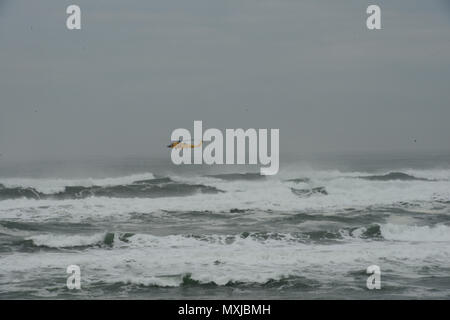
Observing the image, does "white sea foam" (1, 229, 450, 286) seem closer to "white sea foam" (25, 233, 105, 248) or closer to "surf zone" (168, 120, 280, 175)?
"white sea foam" (25, 233, 105, 248)

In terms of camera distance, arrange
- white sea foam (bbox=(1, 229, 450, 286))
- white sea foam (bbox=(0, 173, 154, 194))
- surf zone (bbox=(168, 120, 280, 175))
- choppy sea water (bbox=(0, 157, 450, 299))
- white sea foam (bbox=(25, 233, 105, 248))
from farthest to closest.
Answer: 1. white sea foam (bbox=(0, 173, 154, 194))
2. surf zone (bbox=(168, 120, 280, 175))
3. white sea foam (bbox=(25, 233, 105, 248))
4. white sea foam (bbox=(1, 229, 450, 286))
5. choppy sea water (bbox=(0, 157, 450, 299))

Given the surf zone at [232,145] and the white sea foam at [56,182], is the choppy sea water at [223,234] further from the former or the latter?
the surf zone at [232,145]

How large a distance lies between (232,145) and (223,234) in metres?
4.44

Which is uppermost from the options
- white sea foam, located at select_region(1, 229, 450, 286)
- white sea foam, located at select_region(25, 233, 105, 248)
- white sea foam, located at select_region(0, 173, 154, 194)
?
white sea foam, located at select_region(0, 173, 154, 194)

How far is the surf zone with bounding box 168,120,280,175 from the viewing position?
11727mm

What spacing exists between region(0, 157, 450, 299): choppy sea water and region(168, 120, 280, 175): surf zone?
52 cm

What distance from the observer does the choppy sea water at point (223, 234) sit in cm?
661

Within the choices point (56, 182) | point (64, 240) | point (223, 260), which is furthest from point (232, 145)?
point (223, 260)

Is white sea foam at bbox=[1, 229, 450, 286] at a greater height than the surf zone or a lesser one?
lesser

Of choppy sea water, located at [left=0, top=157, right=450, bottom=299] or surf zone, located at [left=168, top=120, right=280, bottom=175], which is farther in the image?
surf zone, located at [left=168, top=120, right=280, bottom=175]

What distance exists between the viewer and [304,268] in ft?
23.4

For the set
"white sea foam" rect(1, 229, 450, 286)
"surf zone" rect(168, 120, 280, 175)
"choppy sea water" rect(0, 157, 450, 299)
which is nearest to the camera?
"choppy sea water" rect(0, 157, 450, 299)

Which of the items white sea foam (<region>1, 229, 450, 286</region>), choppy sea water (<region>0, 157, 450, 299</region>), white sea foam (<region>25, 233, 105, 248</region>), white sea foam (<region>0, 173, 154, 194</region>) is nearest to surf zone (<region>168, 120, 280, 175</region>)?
choppy sea water (<region>0, 157, 450, 299</region>)

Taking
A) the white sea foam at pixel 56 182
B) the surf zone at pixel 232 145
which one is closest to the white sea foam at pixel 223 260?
the surf zone at pixel 232 145
